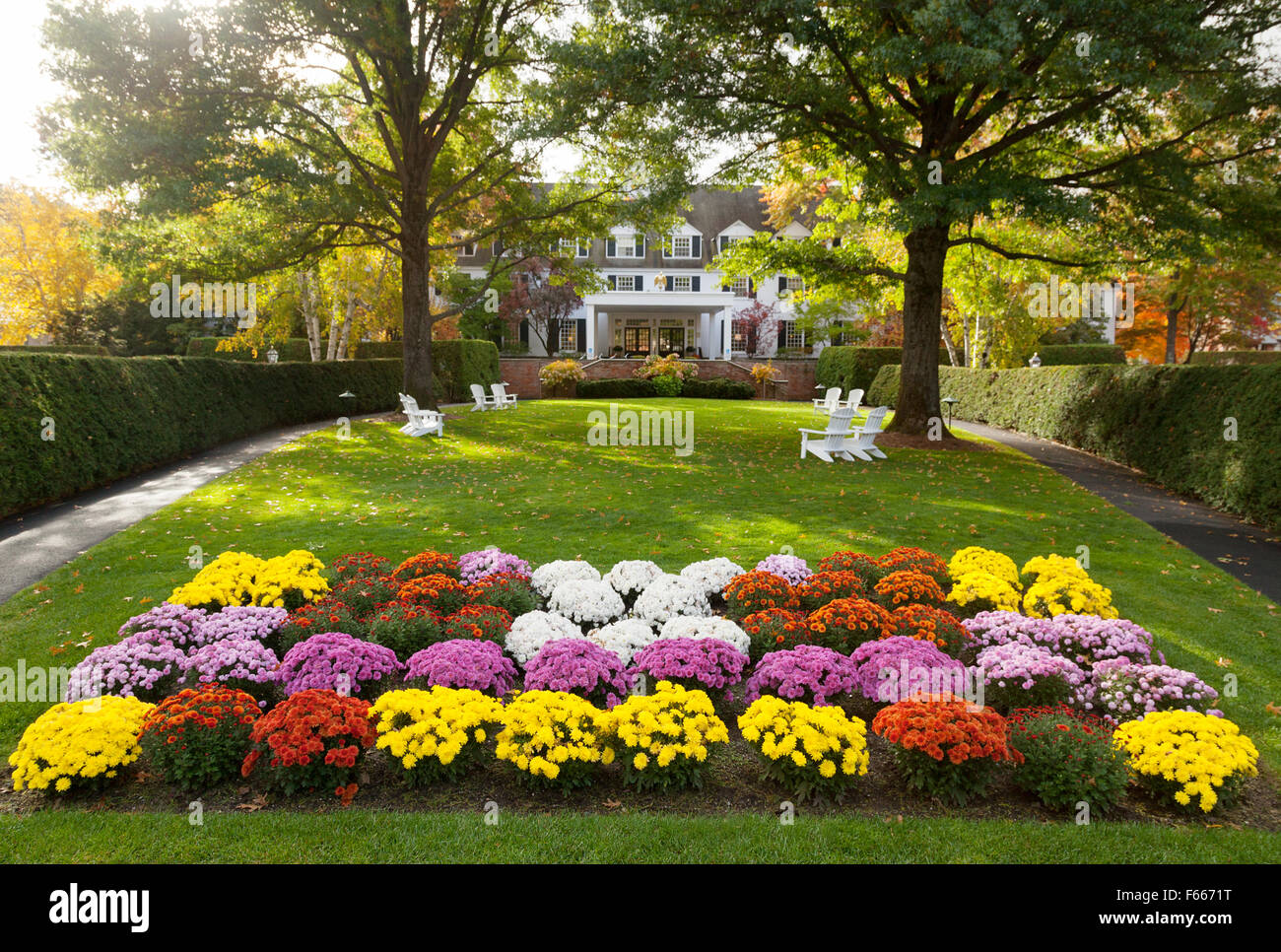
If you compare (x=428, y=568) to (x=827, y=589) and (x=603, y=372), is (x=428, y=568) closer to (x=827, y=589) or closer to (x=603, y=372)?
(x=827, y=589)

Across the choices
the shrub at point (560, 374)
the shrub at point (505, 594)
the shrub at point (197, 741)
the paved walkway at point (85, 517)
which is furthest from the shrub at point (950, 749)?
the shrub at point (560, 374)

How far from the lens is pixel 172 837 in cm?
317

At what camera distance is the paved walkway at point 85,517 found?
7.19 meters

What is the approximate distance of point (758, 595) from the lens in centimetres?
569

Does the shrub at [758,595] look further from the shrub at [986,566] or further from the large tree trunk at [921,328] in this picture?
the large tree trunk at [921,328]

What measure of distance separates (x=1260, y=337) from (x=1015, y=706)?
53.0 metres

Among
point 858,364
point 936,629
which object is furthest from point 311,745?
point 858,364

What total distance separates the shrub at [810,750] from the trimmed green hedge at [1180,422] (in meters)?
7.97

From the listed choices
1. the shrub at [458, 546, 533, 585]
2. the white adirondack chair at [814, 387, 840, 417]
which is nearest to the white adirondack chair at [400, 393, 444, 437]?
the white adirondack chair at [814, 387, 840, 417]

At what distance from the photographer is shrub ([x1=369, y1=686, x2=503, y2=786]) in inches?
140

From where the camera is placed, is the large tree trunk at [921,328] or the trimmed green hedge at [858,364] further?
the trimmed green hedge at [858,364]

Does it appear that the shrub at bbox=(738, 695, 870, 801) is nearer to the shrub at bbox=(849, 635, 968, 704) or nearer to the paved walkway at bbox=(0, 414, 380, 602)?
the shrub at bbox=(849, 635, 968, 704)
